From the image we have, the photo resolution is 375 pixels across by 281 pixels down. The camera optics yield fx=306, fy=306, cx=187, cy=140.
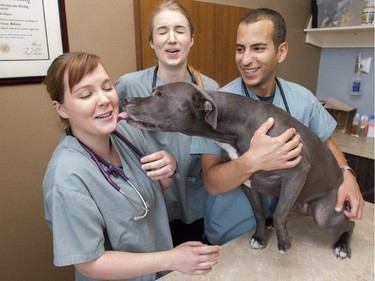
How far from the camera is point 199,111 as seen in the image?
38.4 inches

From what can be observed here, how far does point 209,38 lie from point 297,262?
66.4 inches

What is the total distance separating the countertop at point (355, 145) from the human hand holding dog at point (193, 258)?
6.86 feet

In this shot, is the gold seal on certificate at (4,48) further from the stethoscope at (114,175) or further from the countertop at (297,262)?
the countertop at (297,262)

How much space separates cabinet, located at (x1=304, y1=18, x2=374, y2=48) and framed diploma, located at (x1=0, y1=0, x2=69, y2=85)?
7.97ft

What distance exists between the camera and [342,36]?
10.2 feet

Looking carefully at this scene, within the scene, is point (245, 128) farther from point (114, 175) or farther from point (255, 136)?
point (114, 175)

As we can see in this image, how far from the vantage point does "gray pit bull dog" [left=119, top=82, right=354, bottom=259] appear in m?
0.96

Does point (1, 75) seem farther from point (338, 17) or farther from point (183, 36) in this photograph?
point (338, 17)

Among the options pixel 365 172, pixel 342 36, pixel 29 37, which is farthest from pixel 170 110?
pixel 342 36

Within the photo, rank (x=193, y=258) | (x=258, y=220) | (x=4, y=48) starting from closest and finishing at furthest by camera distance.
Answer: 1. (x=193, y=258)
2. (x=258, y=220)
3. (x=4, y=48)

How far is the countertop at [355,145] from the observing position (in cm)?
246

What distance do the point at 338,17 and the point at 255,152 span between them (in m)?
2.63

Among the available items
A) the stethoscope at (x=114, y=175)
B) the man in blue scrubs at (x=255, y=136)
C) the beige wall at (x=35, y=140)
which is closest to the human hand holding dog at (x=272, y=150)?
the man in blue scrubs at (x=255, y=136)

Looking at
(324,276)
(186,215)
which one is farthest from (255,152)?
(186,215)
